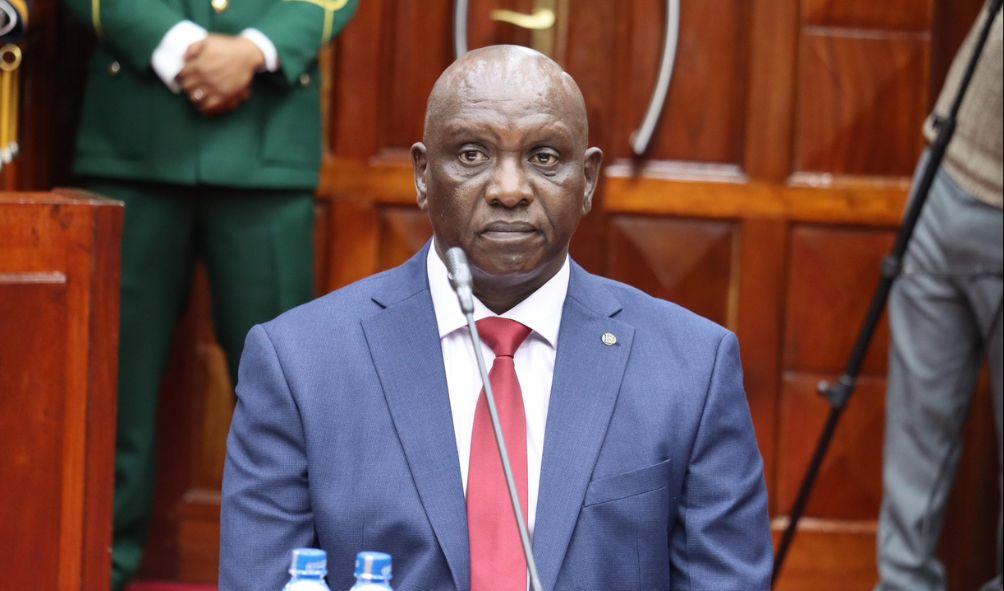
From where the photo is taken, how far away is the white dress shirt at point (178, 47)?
2943 millimetres

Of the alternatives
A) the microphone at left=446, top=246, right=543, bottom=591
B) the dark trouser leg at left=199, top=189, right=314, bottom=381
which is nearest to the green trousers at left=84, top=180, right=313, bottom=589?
the dark trouser leg at left=199, top=189, right=314, bottom=381

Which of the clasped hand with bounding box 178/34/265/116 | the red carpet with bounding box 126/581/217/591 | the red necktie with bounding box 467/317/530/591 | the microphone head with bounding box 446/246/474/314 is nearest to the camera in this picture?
the microphone head with bounding box 446/246/474/314

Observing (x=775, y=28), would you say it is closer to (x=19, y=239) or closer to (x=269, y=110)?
(x=269, y=110)

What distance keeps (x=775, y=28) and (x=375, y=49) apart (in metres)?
1.03

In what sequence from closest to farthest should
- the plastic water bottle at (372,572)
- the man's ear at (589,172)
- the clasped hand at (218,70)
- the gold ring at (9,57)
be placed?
the plastic water bottle at (372,572) → the man's ear at (589,172) → the gold ring at (9,57) → the clasped hand at (218,70)

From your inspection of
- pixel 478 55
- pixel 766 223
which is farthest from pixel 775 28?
pixel 478 55

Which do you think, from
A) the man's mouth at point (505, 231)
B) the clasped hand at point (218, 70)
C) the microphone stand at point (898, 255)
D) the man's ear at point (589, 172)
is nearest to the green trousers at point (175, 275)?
the clasped hand at point (218, 70)

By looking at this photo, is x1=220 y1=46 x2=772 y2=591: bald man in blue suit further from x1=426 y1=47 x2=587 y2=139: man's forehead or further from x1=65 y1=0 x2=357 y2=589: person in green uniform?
x1=65 y1=0 x2=357 y2=589: person in green uniform

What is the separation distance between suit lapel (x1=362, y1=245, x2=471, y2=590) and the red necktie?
2 cm

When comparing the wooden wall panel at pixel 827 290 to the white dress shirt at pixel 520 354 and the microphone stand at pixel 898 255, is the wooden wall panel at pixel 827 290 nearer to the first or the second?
the microphone stand at pixel 898 255

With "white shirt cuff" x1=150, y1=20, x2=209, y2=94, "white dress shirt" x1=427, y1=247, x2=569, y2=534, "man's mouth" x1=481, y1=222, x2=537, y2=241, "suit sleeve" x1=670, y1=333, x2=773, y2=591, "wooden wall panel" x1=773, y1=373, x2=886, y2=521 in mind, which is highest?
"white shirt cuff" x1=150, y1=20, x2=209, y2=94

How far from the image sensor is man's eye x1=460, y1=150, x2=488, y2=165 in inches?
71.4

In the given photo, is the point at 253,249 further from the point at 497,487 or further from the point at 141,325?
the point at 497,487

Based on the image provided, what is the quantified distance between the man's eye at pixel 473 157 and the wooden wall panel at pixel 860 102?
2031 millimetres
